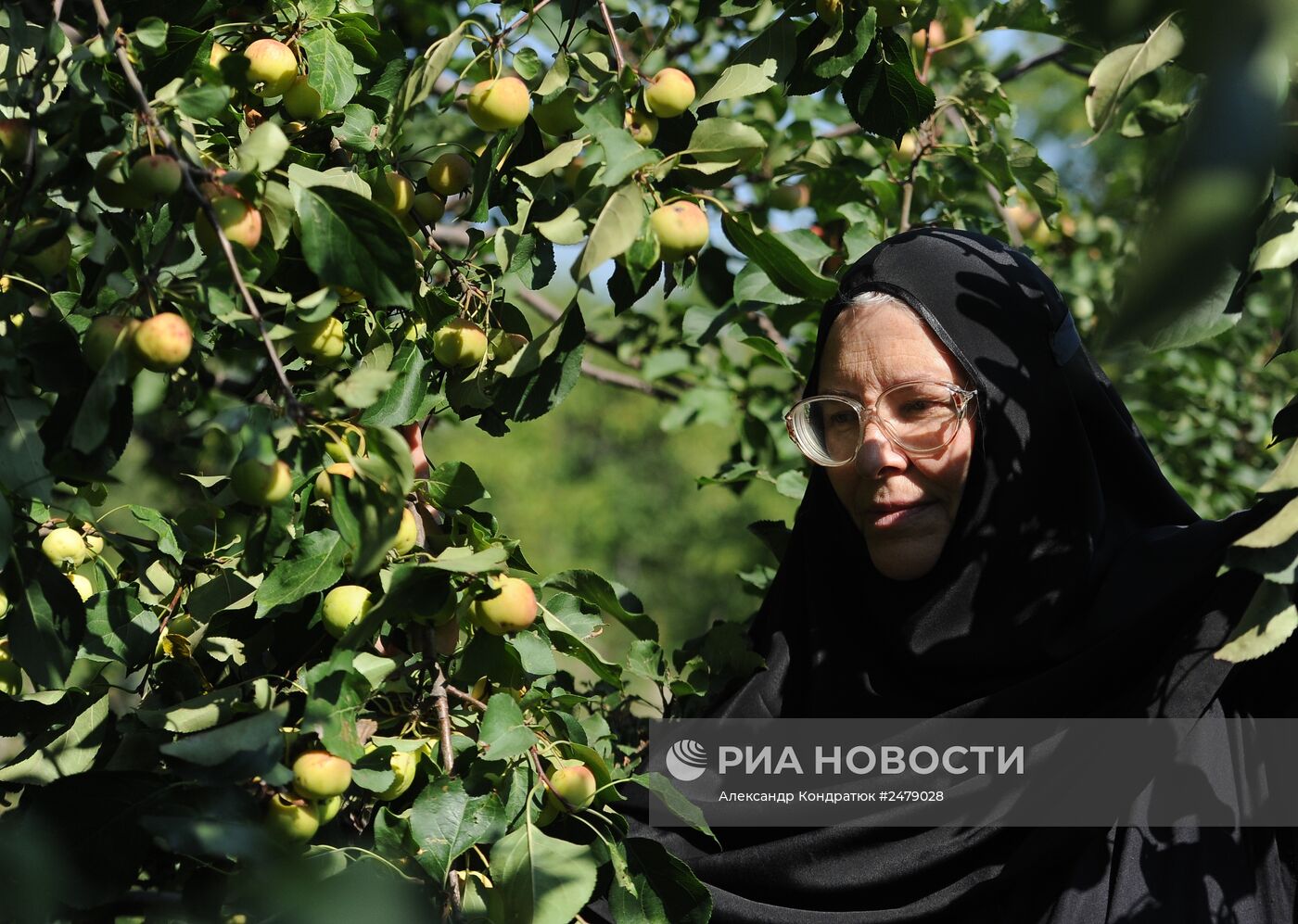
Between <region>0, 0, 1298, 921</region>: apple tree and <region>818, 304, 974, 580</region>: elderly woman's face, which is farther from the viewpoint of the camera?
<region>818, 304, 974, 580</region>: elderly woman's face

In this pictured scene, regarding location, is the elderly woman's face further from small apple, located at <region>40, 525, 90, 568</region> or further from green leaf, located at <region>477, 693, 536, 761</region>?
small apple, located at <region>40, 525, 90, 568</region>

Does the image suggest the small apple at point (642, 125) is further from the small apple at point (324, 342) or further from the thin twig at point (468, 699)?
the thin twig at point (468, 699)

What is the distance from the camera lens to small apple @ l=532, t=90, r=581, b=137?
3.79 feet

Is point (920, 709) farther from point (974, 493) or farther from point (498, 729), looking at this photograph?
point (498, 729)

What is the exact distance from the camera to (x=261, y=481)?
3.14 feet

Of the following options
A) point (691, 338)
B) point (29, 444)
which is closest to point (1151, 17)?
point (29, 444)

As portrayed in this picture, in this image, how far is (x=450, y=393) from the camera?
1259 millimetres

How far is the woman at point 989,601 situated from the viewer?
1408 mm

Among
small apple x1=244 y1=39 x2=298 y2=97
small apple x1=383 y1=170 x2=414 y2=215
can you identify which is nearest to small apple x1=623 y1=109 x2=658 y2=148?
small apple x1=383 y1=170 x2=414 y2=215

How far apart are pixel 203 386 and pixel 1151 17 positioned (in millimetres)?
1364

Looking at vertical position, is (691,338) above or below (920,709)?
above


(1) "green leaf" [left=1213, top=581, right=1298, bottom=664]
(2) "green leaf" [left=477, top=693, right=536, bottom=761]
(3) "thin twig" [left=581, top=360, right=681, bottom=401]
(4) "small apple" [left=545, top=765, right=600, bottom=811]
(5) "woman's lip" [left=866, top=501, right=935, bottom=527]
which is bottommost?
(4) "small apple" [left=545, top=765, right=600, bottom=811]

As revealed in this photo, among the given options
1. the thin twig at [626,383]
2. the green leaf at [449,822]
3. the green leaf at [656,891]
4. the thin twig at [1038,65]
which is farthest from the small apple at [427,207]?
the thin twig at [1038,65]

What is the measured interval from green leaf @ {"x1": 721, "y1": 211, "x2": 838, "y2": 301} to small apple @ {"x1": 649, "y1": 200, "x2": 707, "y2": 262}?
4 cm
